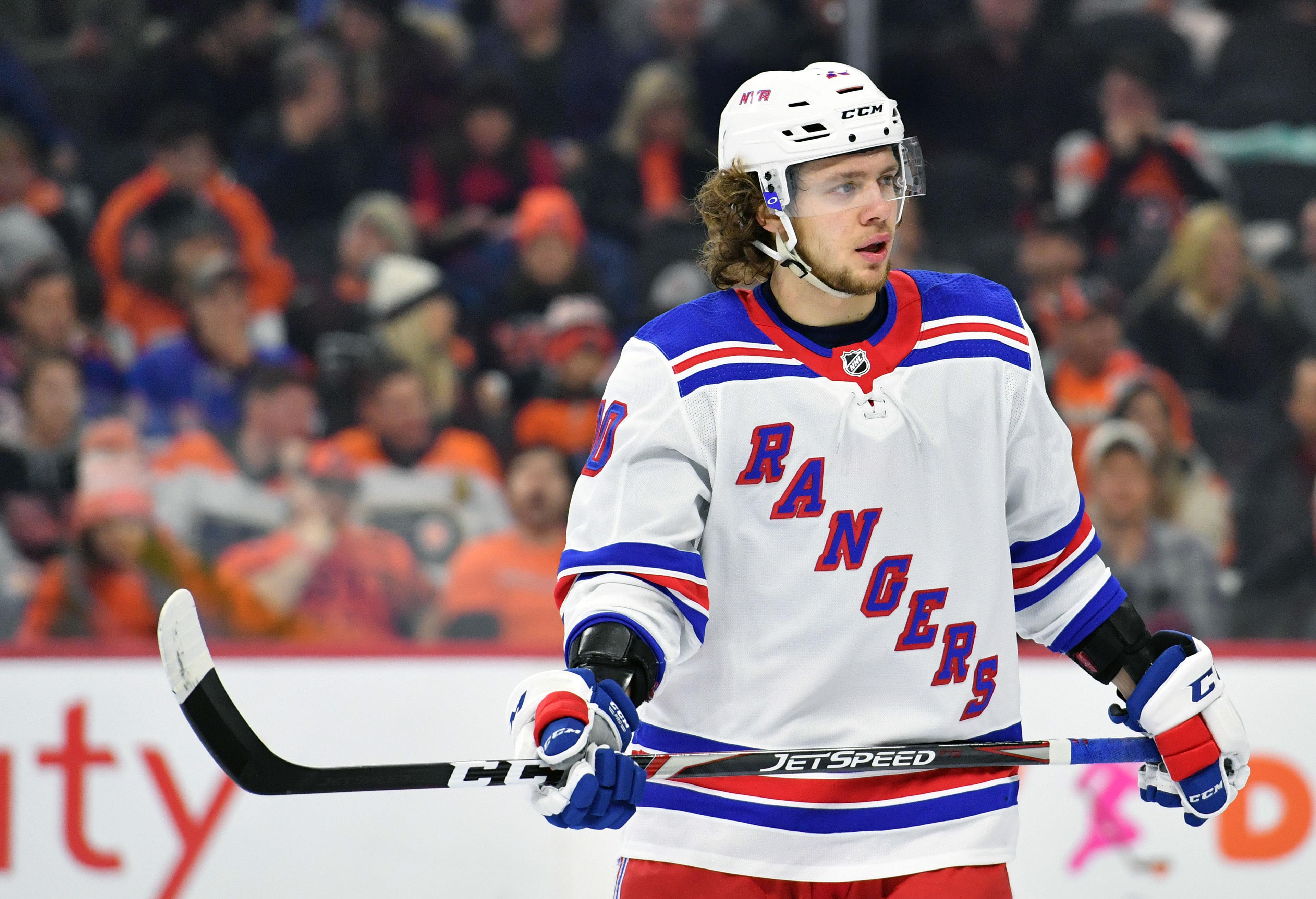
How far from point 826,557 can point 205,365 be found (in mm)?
3024

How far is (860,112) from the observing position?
1.87 metres

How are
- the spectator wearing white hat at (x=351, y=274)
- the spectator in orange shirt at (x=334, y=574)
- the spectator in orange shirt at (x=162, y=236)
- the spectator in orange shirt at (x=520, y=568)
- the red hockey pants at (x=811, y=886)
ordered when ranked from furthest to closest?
the spectator in orange shirt at (x=162, y=236)
the spectator wearing white hat at (x=351, y=274)
the spectator in orange shirt at (x=334, y=574)
the spectator in orange shirt at (x=520, y=568)
the red hockey pants at (x=811, y=886)

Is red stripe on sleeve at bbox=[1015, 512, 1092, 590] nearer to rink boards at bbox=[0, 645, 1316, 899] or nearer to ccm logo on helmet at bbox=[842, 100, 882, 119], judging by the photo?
ccm logo on helmet at bbox=[842, 100, 882, 119]

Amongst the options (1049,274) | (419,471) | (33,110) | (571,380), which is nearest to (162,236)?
(33,110)

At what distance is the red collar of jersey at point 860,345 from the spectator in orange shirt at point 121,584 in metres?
2.26

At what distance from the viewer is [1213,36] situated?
189 inches

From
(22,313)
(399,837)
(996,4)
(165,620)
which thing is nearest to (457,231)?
(22,313)

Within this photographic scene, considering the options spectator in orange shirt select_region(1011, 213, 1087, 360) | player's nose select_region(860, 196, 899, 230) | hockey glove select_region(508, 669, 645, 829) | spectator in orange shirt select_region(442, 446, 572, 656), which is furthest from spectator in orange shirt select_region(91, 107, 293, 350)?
hockey glove select_region(508, 669, 645, 829)

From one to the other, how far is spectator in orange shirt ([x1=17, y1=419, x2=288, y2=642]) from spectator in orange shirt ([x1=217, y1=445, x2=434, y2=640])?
53 mm

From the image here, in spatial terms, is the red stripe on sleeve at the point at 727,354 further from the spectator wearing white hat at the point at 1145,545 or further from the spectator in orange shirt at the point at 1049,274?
the spectator in orange shirt at the point at 1049,274

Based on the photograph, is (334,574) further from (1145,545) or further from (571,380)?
(1145,545)

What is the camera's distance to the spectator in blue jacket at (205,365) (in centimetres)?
430

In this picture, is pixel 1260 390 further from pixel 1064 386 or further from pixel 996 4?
pixel 996 4

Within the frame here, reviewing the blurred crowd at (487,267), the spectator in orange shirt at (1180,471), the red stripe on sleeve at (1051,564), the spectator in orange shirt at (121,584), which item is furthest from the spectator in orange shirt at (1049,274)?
the red stripe on sleeve at (1051,564)
